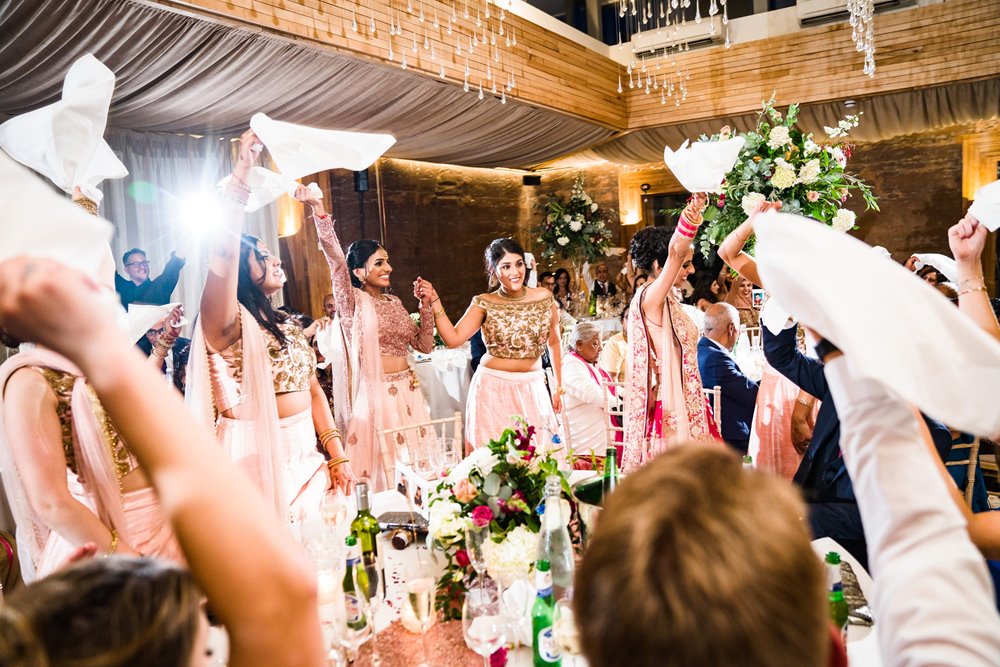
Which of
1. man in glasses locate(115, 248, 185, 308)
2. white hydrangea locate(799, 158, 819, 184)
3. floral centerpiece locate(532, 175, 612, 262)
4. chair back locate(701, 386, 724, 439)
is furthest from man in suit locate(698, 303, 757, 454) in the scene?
floral centerpiece locate(532, 175, 612, 262)

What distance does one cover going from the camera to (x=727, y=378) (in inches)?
135

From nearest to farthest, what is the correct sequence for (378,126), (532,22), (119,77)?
1. (119,77)
2. (378,126)
3. (532,22)

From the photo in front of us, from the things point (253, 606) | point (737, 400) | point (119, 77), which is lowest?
point (737, 400)

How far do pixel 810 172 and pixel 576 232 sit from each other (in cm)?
626

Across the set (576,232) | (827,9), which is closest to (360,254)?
(576,232)

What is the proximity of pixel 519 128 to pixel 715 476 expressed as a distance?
7231 millimetres

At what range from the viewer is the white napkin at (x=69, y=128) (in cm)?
140

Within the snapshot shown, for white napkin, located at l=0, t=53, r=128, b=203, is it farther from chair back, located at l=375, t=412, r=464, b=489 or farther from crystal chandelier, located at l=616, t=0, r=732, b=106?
crystal chandelier, located at l=616, t=0, r=732, b=106

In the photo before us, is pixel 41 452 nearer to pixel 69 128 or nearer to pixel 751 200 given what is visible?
pixel 69 128

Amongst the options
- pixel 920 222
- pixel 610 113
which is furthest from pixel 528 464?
pixel 920 222

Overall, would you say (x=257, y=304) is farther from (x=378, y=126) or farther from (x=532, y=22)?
(x=532, y=22)

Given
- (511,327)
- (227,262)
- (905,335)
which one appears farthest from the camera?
(511,327)

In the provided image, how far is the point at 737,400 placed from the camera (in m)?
3.46

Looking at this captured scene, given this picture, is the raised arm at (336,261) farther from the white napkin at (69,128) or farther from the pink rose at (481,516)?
the pink rose at (481,516)
